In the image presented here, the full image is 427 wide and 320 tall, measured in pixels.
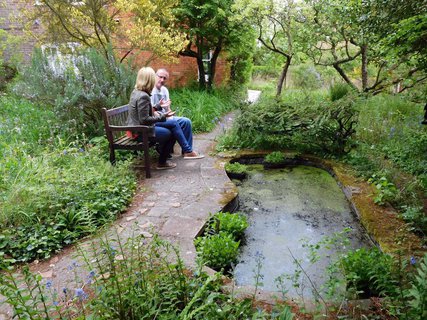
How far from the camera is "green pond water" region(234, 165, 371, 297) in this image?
2920 millimetres

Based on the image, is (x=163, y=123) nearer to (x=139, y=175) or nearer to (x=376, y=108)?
(x=139, y=175)

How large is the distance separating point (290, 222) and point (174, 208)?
56.1 inches

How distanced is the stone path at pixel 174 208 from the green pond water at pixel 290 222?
480 mm

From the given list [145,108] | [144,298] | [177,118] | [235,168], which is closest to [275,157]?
[235,168]

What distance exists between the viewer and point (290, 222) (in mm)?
3857

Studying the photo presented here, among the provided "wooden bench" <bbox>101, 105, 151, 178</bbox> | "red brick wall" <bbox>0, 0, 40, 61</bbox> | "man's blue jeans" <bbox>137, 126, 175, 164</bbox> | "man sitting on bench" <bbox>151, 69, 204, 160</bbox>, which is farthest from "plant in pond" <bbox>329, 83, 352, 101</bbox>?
"red brick wall" <bbox>0, 0, 40, 61</bbox>

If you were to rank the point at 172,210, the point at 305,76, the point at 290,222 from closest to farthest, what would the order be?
the point at 172,210, the point at 290,222, the point at 305,76

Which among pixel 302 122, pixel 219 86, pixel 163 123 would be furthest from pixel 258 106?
pixel 219 86

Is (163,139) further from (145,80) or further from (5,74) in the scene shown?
(5,74)

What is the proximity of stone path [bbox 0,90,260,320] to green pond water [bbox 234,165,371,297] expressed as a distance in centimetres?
48

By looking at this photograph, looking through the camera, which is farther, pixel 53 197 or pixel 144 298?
pixel 53 197

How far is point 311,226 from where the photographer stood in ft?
12.3

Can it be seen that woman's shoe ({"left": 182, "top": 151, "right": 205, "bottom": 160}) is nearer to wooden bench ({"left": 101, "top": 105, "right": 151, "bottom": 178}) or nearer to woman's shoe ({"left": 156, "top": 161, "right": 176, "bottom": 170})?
woman's shoe ({"left": 156, "top": 161, "right": 176, "bottom": 170})

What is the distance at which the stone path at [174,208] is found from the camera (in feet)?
9.14
